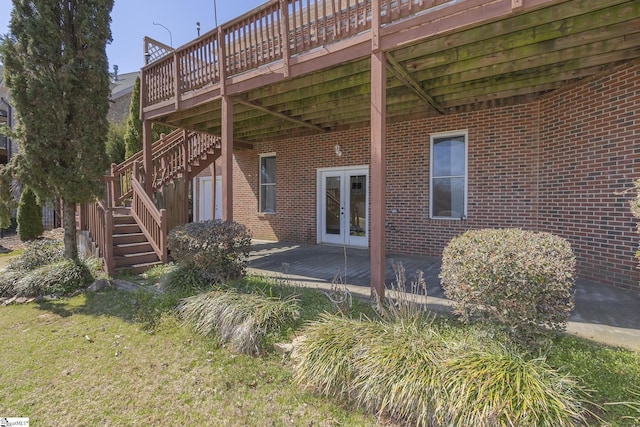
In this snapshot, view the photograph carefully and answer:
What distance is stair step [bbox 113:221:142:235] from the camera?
620cm

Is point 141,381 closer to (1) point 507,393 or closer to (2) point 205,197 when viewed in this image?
(1) point 507,393

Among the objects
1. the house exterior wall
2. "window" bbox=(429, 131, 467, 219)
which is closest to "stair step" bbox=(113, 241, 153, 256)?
the house exterior wall

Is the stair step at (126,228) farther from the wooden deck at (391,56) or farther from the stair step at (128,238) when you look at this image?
the wooden deck at (391,56)

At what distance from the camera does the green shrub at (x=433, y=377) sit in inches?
74.2

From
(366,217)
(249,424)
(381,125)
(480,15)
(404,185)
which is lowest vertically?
(249,424)

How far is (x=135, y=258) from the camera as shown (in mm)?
5766

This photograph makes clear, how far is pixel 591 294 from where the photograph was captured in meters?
4.19

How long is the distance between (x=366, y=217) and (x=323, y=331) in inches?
212

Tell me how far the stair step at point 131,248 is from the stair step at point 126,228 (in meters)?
0.37

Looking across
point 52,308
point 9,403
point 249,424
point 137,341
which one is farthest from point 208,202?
point 249,424

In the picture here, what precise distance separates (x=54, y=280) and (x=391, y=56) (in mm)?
6151

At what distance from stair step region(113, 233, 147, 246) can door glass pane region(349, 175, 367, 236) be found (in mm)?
4821

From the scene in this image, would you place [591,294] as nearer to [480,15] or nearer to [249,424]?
[480,15]

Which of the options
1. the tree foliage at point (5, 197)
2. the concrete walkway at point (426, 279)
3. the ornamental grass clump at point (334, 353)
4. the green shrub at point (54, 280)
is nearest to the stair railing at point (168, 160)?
the tree foliage at point (5, 197)
